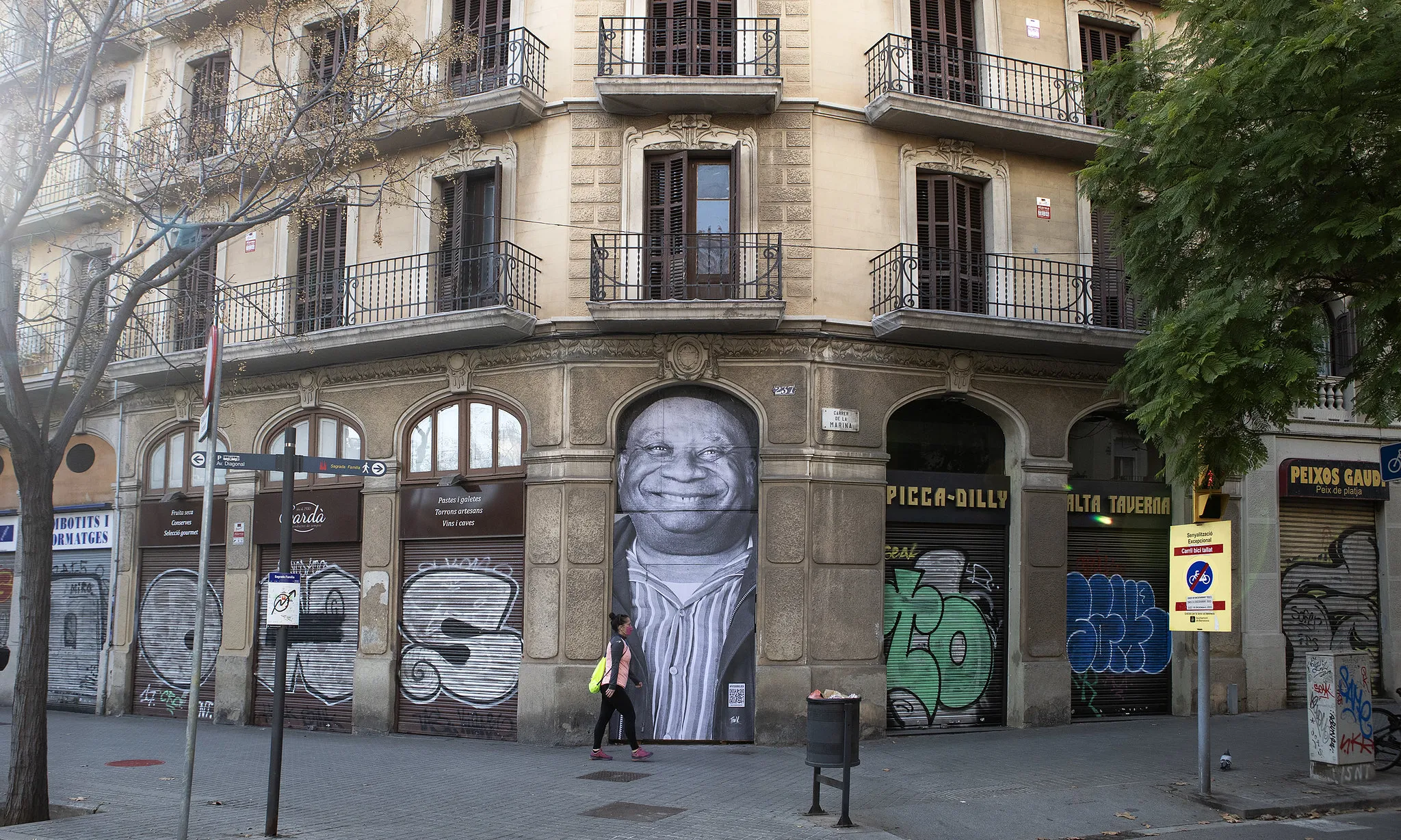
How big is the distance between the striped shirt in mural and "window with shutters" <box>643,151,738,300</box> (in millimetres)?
3453

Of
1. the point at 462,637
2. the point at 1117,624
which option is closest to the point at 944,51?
the point at 1117,624

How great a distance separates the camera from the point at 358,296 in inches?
640

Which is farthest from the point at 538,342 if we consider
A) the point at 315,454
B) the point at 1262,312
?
the point at 1262,312

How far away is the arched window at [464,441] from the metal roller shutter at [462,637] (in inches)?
40.1

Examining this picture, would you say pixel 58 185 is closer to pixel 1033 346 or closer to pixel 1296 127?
pixel 1033 346

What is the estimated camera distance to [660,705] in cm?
1401

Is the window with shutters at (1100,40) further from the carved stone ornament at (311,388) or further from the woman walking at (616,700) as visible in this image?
the carved stone ornament at (311,388)

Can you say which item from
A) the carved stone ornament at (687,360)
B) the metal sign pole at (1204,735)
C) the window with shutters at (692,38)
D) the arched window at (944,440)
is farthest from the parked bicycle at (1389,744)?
the window with shutters at (692,38)

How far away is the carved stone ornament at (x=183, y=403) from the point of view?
18109 millimetres

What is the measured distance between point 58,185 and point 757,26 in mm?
13420

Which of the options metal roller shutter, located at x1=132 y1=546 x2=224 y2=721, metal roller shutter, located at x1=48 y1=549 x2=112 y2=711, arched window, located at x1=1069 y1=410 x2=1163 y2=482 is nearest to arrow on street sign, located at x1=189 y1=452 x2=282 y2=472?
metal roller shutter, located at x1=132 y1=546 x2=224 y2=721

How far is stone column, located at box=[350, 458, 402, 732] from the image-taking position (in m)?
15.3

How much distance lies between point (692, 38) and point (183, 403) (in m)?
10.1

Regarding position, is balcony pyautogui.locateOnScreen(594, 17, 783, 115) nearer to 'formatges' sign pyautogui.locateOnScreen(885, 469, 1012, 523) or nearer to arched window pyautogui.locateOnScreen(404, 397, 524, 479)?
arched window pyautogui.locateOnScreen(404, 397, 524, 479)
